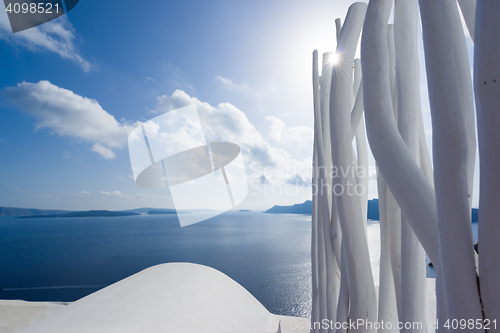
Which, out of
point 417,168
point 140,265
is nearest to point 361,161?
point 417,168

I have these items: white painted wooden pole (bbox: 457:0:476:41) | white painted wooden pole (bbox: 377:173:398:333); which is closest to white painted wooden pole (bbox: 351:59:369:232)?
white painted wooden pole (bbox: 377:173:398:333)

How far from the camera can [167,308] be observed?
147 cm

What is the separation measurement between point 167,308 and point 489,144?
5.78ft

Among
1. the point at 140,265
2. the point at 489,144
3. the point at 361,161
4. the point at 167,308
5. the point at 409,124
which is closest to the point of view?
the point at 489,144

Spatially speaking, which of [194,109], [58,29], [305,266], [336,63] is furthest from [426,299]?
[58,29]

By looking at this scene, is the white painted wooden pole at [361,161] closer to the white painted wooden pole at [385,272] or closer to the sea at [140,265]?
the white painted wooden pole at [385,272]

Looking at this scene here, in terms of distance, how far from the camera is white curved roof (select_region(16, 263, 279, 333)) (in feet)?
3.92

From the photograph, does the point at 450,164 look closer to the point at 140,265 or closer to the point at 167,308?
the point at 167,308

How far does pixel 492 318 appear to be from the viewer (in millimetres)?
172

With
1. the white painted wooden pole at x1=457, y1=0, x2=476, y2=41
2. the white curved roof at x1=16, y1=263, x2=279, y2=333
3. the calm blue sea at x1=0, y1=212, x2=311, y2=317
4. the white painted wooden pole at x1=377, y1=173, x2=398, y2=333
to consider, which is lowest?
the calm blue sea at x1=0, y1=212, x2=311, y2=317

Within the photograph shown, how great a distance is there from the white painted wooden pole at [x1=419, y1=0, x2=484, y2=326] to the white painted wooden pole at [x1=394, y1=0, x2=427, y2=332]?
101 millimetres

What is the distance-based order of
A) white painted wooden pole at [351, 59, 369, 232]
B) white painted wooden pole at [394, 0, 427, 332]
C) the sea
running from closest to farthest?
1. white painted wooden pole at [394, 0, 427, 332]
2. white painted wooden pole at [351, 59, 369, 232]
3. the sea

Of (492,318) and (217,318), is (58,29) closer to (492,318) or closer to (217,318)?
(217,318)

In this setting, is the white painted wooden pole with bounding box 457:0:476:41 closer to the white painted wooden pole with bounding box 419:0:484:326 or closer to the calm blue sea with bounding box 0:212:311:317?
the white painted wooden pole with bounding box 419:0:484:326
